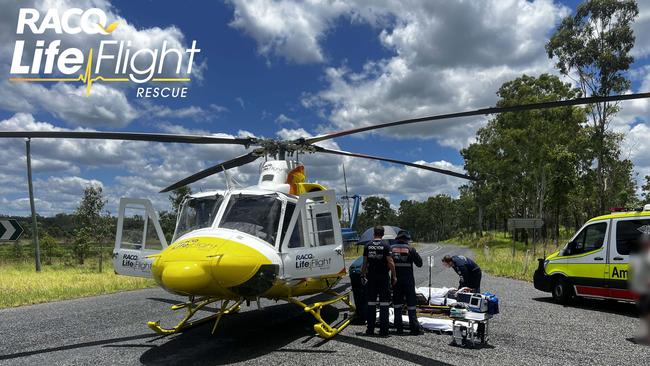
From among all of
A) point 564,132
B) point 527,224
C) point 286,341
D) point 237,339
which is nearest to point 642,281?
point 286,341

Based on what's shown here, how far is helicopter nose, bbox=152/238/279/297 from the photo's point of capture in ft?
20.5

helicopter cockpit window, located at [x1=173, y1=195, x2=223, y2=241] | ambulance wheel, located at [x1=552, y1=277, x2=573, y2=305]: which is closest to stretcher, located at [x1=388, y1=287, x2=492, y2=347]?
ambulance wheel, located at [x1=552, y1=277, x2=573, y2=305]

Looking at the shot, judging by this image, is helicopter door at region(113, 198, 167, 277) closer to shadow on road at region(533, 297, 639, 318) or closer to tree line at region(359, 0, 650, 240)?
shadow on road at region(533, 297, 639, 318)

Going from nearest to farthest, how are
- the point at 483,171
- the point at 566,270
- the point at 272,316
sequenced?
the point at 272,316, the point at 566,270, the point at 483,171

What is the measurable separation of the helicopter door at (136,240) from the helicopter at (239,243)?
0.06ft

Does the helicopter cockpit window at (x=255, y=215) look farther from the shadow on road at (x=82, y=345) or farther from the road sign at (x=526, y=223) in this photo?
the road sign at (x=526, y=223)

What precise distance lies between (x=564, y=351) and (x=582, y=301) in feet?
20.9

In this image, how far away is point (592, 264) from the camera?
1104cm

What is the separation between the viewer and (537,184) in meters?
37.4

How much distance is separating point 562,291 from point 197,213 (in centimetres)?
964

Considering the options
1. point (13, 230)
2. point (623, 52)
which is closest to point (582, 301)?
point (13, 230)

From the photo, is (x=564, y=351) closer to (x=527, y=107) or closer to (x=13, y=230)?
(x=527, y=107)

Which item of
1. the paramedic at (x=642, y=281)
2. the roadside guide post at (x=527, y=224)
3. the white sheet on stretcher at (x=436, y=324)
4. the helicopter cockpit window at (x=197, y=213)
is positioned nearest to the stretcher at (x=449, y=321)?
the white sheet on stretcher at (x=436, y=324)

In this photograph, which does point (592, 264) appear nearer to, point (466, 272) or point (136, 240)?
point (466, 272)
